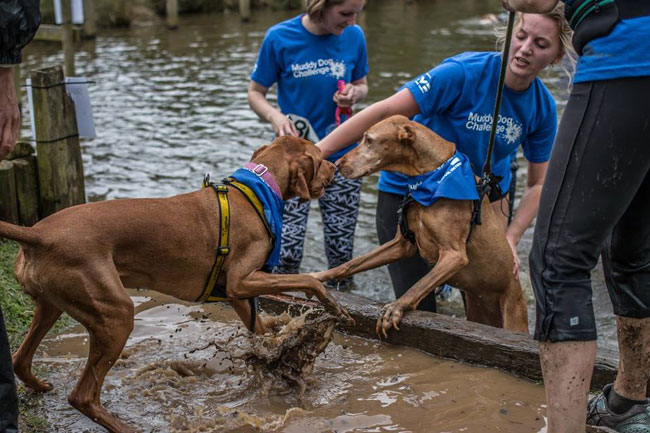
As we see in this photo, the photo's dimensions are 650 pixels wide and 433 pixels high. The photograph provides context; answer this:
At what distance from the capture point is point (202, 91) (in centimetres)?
1443

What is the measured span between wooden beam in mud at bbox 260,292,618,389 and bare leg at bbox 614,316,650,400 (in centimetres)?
53

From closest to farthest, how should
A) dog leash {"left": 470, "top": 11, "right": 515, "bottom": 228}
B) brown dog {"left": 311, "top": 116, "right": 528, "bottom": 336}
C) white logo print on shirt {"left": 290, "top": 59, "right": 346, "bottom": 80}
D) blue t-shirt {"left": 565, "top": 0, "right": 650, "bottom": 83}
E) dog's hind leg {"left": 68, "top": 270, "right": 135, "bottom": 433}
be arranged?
1. blue t-shirt {"left": 565, "top": 0, "right": 650, "bottom": 83}
2. dog's hind leg {"left": 68, "top": 270, "right": 135, "bottom": 433}
3. dog leash {"left": 470, "top": 11, "right": 515, "bottom": 228}
4. brown dog {"left": 311, "top": 116, "right": 528, "bottom": 336}
5. white logo print on shirt {"left": 290, "top": 59, "right": 346, "bottom": 80}

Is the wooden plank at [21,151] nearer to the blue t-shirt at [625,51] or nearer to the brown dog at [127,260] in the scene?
the brown dog at [127,260]

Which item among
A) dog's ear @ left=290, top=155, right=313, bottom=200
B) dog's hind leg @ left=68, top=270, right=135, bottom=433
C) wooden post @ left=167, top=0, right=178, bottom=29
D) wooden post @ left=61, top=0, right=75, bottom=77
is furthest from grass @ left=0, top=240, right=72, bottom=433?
wooden post @ left=167, top=0, right=178, bottom=29

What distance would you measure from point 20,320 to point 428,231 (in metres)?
2.73

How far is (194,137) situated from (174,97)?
2.69 metres

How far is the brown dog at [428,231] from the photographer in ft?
15.2

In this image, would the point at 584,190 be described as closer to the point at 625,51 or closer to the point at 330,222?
the point at 625,51

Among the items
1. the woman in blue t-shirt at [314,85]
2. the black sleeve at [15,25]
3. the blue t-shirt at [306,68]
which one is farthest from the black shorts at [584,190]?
the blue t-shirt at [306,68]

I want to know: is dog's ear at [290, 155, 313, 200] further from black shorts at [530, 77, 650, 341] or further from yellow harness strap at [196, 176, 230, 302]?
black shorts at [530, 77, 650, 341]

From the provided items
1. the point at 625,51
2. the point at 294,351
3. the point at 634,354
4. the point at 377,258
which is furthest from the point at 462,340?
the point at 625,51

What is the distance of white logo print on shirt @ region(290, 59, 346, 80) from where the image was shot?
623cm

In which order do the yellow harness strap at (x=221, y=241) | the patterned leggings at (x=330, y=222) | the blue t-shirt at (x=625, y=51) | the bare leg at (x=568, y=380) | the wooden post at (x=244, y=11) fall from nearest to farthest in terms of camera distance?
the blue t-shirt at (x=625, y=51)
the bare leg at (x=568, y=380)
the yellow harness strap at (x=221, y=241)
the patterned leggings at (x=330, y=222)
the wooden post at (x=244, y=11)

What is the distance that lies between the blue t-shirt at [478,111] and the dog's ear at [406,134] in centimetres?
28
